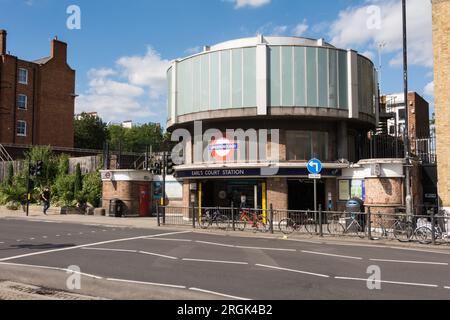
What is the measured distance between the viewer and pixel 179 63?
27.4 meters

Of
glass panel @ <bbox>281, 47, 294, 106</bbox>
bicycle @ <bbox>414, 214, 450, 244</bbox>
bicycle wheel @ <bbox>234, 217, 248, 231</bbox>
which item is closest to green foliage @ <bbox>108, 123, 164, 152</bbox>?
glass panel @ <bbox>281, 47, 294, 106</bbox>

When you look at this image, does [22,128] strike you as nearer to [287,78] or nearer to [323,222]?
[287,78]

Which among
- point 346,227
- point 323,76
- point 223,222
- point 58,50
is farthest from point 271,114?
point 58,50

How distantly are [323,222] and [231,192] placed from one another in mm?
8297

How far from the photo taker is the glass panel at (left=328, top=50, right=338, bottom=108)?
80.2 ft

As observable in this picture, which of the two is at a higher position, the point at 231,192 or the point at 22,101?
the point at 22,101

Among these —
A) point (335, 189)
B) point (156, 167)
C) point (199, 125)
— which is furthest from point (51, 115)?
point (335, 189)

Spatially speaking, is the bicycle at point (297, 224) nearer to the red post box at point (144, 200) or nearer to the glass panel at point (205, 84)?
the glass panel at point (205, 84)

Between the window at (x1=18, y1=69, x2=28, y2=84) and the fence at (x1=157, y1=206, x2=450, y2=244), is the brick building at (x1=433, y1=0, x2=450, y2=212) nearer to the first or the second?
the fence at (x1=157, y1=206, x2=450, y2=244)

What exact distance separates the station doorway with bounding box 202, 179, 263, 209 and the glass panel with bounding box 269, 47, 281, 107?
469cm

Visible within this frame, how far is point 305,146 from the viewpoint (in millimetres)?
25109

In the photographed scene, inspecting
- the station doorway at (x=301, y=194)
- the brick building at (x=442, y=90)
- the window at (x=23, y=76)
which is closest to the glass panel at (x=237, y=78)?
the station doorway at (x=301, y=194)
